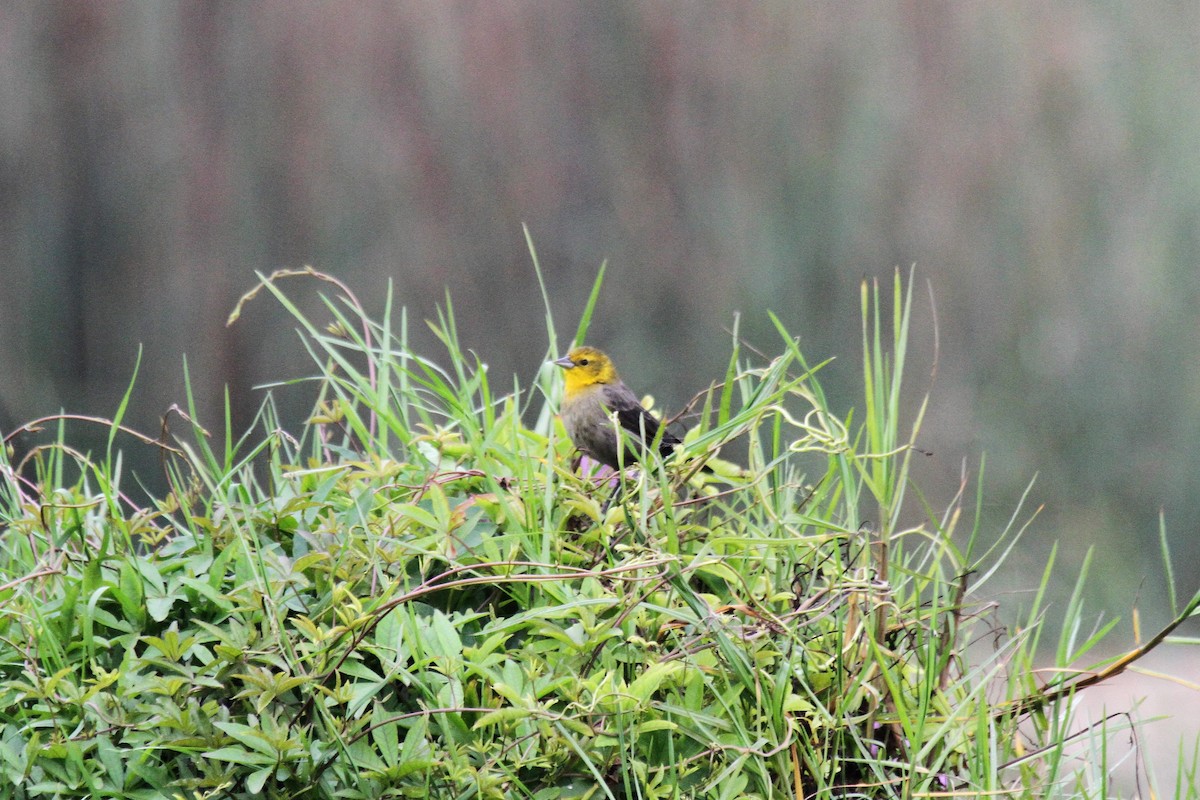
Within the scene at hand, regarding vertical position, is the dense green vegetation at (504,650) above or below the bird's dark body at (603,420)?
above

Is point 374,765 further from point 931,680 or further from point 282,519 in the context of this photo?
point 931,680

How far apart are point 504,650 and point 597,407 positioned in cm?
135

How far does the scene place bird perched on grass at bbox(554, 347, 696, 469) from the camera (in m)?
2.49

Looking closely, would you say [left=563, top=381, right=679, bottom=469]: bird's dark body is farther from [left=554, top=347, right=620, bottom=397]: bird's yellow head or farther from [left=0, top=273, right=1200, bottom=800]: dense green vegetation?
[left=0, top=273, right=1200, bottom=800]: dense green vegetation

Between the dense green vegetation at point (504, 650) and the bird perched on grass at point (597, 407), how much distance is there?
92 cm

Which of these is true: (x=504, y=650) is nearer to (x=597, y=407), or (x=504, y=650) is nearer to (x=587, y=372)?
(x=597, y=407)

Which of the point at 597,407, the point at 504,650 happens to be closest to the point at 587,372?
the point at 597,407

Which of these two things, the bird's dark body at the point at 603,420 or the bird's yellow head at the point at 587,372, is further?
the bird's yellow head at the point at 587,372

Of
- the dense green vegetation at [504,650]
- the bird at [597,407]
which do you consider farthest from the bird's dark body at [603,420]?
the dense green vegetation at [504,650]

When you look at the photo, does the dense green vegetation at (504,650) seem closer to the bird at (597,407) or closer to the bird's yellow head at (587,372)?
the bird at (597,407)

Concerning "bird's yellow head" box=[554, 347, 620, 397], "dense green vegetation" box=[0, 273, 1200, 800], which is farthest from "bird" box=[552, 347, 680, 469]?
"dense green vegetation" box=[0, 273, 1200, 800]

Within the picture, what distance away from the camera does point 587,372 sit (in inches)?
Answer: 108

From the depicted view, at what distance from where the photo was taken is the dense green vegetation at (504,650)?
1.18 meters

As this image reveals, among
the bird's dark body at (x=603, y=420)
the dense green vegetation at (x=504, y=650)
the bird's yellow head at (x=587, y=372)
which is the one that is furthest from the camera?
the bird's yellow head at (x=587, y=372)
